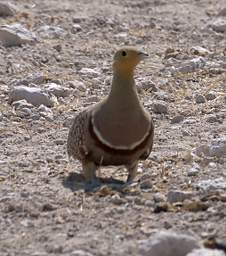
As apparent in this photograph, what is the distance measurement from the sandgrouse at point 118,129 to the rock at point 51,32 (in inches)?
227

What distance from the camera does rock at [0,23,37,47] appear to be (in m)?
12.3

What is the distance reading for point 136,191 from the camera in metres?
6.83

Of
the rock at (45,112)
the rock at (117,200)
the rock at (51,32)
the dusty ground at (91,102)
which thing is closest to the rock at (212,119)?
the dusty ground at (91,102)

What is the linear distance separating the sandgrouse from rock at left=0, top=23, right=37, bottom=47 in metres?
5.10

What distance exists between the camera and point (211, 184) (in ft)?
22.3

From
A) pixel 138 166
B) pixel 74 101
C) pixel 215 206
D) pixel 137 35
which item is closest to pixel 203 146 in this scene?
pixel 138 166

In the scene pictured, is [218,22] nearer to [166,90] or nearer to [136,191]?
[166,90]

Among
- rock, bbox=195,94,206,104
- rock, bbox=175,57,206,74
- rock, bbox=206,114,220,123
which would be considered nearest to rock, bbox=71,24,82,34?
rock, bbox=175,57,206,74

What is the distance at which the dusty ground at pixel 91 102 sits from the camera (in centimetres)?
602

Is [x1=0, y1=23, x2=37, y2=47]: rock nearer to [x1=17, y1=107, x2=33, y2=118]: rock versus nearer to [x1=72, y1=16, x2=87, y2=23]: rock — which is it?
[x1=72, y1=16, x2=87, y2=23]: rock

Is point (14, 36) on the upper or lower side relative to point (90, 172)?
lower

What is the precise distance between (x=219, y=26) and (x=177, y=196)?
24.7ft

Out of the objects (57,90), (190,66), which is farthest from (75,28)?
(57,90)

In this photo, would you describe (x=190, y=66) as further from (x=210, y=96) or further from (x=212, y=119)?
(x=212, y=119)
